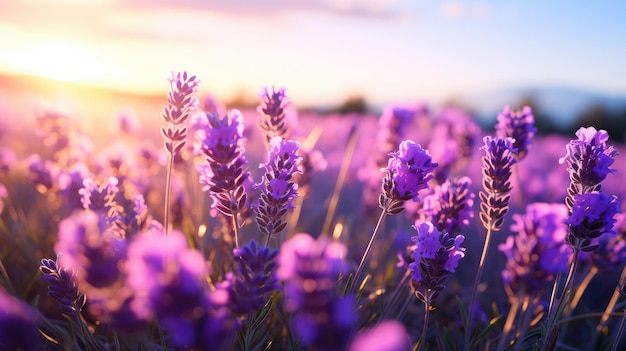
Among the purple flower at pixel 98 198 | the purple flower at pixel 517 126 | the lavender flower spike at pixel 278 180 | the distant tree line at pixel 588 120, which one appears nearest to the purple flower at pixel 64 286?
the purple flower at pixel 98 198

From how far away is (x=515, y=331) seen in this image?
2.29 meters

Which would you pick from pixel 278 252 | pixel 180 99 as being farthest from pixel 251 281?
pixel 180 99

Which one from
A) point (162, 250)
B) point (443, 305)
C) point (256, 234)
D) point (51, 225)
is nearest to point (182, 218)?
point (256, 234)

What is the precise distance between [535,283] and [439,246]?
39 cm

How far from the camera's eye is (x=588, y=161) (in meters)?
1.81

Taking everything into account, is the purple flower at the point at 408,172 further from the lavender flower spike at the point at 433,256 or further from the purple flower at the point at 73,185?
the purple flower at the point at 73,185

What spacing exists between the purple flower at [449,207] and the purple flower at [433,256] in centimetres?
30

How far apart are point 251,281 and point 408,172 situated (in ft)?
2.46

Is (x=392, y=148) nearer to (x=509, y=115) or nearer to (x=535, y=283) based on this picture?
(x=509, y=115)

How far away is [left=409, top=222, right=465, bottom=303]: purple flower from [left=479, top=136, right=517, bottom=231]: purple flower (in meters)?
0.25

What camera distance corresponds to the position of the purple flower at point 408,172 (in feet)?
5.74

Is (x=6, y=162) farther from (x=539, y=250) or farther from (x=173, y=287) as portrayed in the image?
(x=539, y=250)

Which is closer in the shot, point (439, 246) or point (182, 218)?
point (439, 246)

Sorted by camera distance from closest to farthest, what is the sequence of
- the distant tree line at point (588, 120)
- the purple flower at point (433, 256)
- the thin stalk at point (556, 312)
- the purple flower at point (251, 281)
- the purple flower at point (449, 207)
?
1. the purple flower at point (251, 281)
2. the purple flower at point (433, 256)
3. the thin stalk at point (556, 312)
4. the purple flower at point (449, 207)
5. the distant tree line at point (588, 120)
